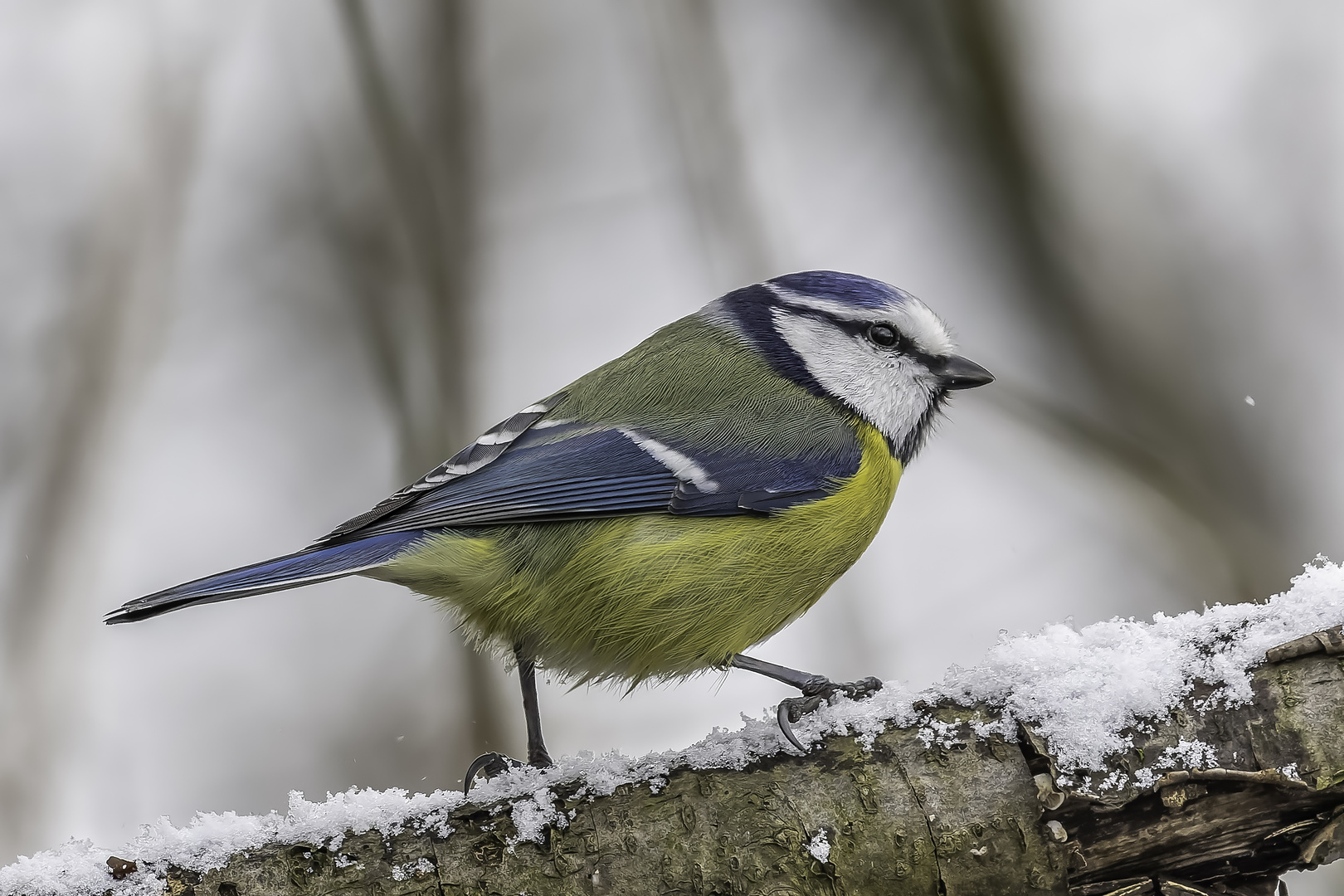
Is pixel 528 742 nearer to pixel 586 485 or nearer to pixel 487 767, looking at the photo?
pixel 487 767

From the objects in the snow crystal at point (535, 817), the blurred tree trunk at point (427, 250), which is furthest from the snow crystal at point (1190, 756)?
the blurred tree trunk at point (427, 250)

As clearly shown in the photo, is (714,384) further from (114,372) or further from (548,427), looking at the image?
(114,372)

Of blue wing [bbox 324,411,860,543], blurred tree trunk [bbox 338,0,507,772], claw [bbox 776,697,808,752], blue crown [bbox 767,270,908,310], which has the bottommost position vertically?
claw [bbox 776,697,808,752]

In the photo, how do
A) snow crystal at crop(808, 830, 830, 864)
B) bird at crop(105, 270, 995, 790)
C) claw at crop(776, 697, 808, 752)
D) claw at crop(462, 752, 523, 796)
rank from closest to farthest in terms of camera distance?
1. snow crystal at crop(808, 830, 830, 864)
2. claw at crop(776, 697, 808, 752)
3. bird at crop(105, 270, 995, 790)
4. claw at crop(462, 752, 523, 796)

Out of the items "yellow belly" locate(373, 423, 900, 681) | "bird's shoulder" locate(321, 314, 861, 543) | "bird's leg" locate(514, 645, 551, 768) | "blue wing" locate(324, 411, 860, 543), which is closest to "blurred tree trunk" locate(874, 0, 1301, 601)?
"bird's shoulder" locate(321, 314, 861, 543)

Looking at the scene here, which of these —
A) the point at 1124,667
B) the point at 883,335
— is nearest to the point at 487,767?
the point at 1124,667

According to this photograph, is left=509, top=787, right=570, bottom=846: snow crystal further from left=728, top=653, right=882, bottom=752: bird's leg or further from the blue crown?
the blue crown

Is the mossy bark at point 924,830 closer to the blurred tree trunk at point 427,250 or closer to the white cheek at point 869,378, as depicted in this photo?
the white cheek at point 869,378
